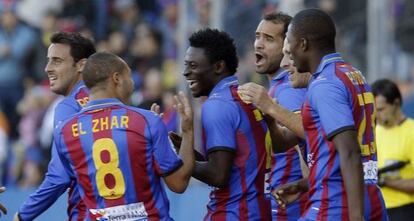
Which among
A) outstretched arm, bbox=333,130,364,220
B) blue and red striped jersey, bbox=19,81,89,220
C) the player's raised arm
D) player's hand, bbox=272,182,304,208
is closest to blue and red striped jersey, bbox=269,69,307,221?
player's hand, bbox=272,182,304,208

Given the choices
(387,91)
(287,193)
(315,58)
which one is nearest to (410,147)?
(387,91)

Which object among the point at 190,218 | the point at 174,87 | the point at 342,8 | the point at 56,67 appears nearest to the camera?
the point at 56,67

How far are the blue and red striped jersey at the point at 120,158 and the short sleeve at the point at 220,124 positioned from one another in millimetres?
497

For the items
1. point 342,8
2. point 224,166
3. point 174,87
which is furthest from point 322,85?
point 174,87

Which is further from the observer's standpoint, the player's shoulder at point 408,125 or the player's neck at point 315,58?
the player's shoulder at point 408,125

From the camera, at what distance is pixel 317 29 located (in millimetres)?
6547

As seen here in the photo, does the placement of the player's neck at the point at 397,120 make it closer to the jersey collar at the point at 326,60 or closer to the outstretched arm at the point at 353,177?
the jersey collar at the point at 326,60

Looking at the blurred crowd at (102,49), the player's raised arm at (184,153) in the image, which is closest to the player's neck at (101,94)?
the player's raised arm at (184,153)

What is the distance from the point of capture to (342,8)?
14156 mm

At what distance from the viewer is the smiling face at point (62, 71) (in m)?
8.02

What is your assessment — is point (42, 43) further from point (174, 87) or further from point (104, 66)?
point (104, 66)

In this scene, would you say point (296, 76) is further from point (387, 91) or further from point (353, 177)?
point (387, 91)

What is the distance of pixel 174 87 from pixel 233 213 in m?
8.50

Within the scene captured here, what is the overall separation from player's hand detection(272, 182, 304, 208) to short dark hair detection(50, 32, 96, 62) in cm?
193
